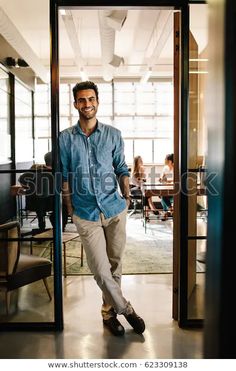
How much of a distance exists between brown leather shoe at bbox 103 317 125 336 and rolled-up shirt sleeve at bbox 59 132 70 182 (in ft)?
3.71

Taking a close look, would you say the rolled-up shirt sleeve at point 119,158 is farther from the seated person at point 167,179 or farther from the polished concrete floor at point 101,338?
the seated person at point 167,179

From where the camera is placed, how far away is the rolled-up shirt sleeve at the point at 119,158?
2.94 meters

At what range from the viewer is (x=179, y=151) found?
292 cm

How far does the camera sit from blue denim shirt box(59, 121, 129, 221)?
280 centimetres

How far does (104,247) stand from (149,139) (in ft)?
27.2

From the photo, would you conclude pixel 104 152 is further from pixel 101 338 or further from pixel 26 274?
pixel 101 338

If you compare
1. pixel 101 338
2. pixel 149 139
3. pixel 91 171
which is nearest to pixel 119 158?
pixel 91 171

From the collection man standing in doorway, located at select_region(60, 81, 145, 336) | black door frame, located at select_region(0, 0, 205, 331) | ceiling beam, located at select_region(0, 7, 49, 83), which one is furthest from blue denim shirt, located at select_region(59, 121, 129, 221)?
ceiling beam, located at select_region(0, 7, 49, 83)

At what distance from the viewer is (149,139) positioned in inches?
428

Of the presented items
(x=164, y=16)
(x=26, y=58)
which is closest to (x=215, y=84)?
(x=164, y=16)

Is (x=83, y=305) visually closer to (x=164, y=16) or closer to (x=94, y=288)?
(x=94, y=288)

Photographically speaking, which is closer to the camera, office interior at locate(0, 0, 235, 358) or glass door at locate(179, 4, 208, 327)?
office interior at locate(0, 0, 235, 358)

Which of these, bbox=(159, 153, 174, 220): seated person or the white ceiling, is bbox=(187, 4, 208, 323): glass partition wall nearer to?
the white ceiling

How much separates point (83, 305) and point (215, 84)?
3.18 meters
